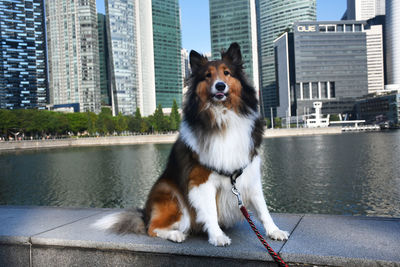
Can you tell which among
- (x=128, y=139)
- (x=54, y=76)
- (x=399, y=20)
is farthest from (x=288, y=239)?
(x=399, y=20)

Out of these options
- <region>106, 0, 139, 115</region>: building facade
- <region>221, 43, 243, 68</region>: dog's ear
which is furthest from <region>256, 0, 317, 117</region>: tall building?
<region>221, 43, 243, 68</region>: dog's ear

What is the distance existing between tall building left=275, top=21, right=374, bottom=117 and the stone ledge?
502ft

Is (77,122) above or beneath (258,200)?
above

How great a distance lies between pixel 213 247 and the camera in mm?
3102

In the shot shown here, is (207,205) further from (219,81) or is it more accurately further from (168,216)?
(219,81)

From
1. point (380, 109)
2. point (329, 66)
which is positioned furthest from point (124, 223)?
point (329, 66)

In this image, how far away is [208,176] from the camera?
3314 mm

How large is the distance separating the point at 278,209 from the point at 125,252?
39.0 feet

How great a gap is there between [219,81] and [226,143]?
655 mm

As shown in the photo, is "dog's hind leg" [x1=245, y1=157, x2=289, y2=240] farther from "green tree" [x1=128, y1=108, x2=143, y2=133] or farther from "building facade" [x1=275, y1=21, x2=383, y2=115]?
"building facade" [x1=275, y1=21, x2=383, y2=115]

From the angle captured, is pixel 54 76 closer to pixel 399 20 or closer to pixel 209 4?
pixel 209 4

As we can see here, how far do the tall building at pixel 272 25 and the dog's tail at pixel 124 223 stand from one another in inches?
6665

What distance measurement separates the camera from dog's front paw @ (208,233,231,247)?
10.2 ft

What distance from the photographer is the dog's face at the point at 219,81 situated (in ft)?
11.3
